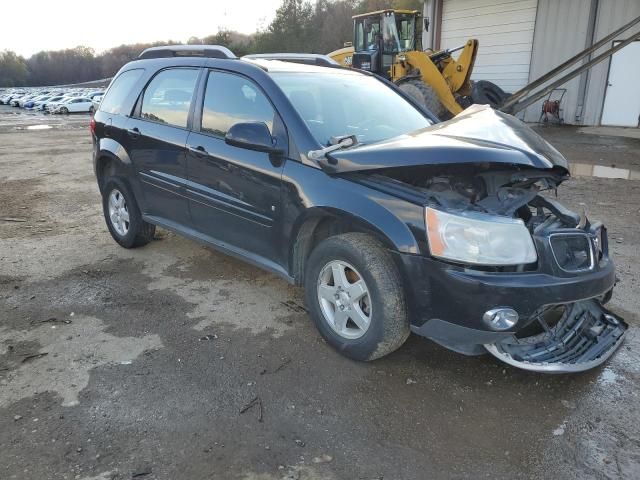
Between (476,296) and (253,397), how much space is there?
1.32 meters

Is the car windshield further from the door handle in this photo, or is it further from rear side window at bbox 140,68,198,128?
rear side window at bbox 140,68,198,128

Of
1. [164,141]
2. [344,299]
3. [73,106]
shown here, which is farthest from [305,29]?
[344,299]

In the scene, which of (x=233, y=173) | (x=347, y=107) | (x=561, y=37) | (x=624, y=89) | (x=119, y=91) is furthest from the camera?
(x=561, y=37)

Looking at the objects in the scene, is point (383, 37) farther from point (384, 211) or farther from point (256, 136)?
point (384, 211)

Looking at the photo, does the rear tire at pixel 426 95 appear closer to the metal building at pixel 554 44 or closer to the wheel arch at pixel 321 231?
the metal building at pixel 554 44

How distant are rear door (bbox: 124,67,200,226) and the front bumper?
2.25m

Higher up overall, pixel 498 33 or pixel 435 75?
pixel 498 33

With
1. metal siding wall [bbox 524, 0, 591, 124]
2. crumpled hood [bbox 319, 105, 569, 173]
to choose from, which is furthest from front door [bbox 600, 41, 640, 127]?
crumpled hood [bbox 319, 105, 569, 173]

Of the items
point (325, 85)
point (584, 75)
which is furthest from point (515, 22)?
point (325, 85)

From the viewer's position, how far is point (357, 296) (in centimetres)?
304

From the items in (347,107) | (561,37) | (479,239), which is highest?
(561,37)

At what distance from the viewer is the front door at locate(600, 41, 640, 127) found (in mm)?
14570

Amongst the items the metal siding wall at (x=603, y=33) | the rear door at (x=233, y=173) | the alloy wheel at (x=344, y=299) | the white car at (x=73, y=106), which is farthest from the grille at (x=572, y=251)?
the white car at (x=73, y=106)

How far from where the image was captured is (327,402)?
2.82m
